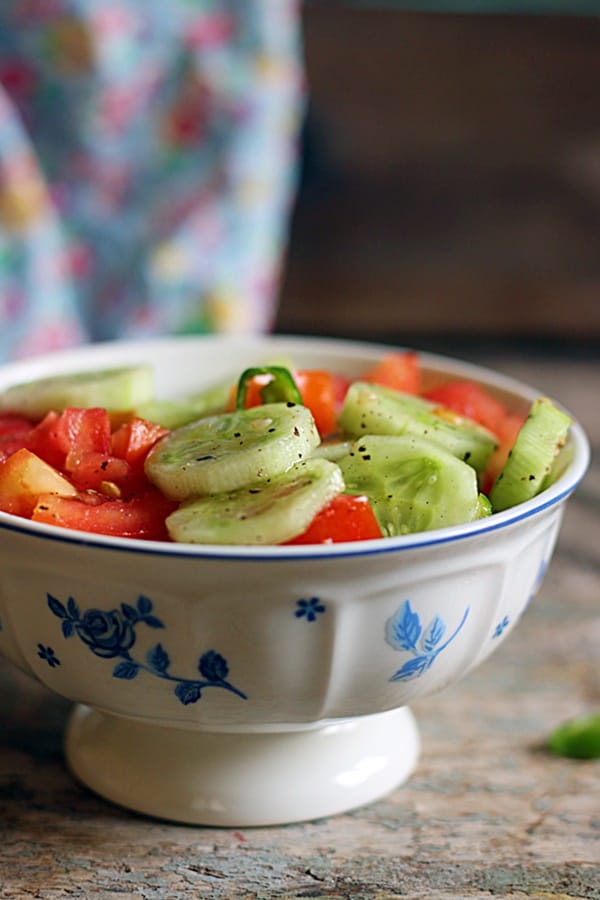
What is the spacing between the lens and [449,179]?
3410mm

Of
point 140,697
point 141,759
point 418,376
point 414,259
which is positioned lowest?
point 414,259

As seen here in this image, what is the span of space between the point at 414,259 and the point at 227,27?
4.16 feet

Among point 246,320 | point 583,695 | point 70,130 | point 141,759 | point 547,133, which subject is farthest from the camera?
point 547,133

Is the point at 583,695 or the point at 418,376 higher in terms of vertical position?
the point at 418,376

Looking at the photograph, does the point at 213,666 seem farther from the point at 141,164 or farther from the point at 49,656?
the point at 141,164

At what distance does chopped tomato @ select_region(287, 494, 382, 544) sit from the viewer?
1057 mm

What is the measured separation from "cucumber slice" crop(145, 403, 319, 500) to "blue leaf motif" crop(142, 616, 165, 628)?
0.12m

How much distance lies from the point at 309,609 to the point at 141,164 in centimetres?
150

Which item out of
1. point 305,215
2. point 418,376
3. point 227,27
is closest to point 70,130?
point 227,27

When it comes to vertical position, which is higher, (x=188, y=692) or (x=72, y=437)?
(x=72, y=437)

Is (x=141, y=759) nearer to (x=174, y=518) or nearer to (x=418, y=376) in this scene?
(x=174, y=518)

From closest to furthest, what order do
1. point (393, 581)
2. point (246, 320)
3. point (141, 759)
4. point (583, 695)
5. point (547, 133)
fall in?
point (393, 581) → point (141, 759) → point (583, 695) → point (246, 320) → point (547, 133)

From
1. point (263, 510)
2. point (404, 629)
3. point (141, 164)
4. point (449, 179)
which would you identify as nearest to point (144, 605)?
point (263, 510)

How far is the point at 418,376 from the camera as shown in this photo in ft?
5.13
